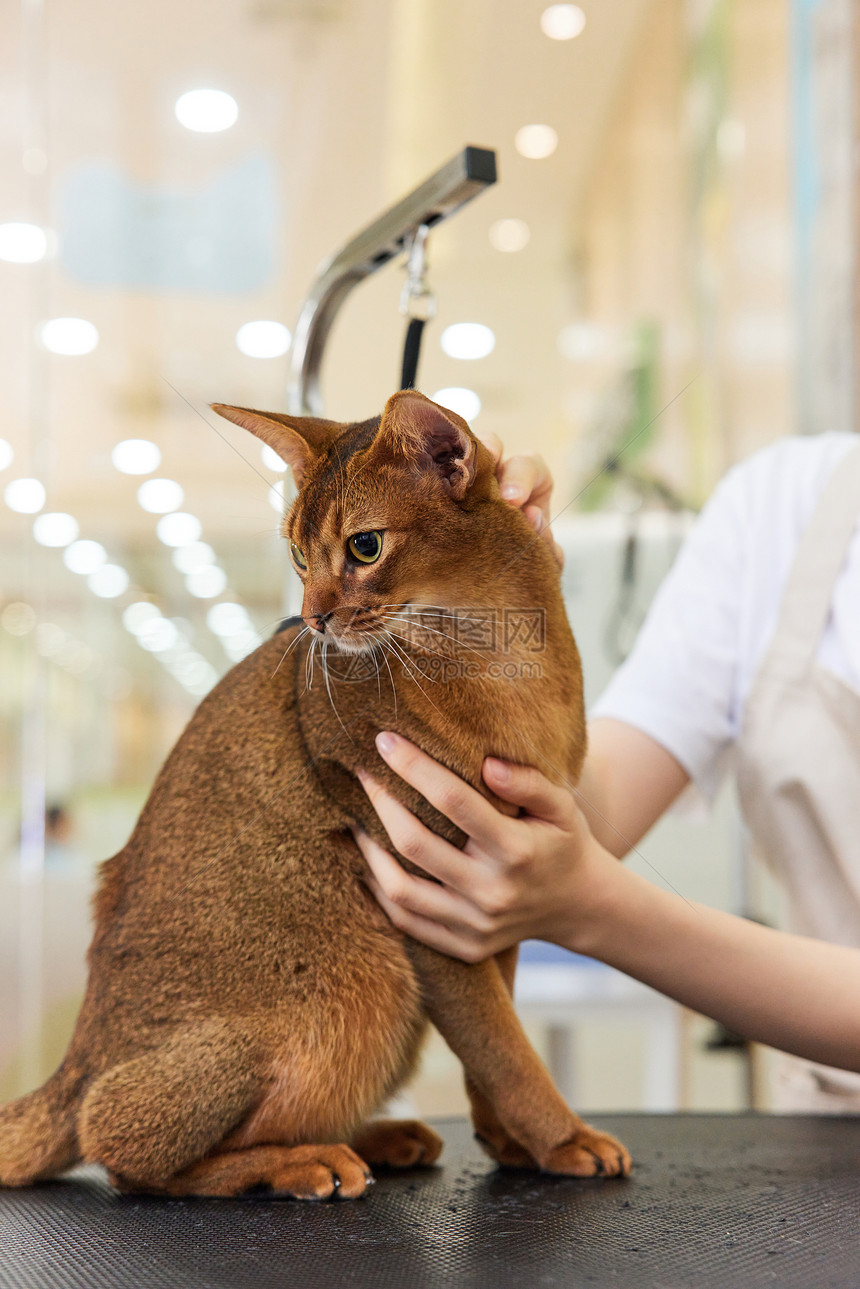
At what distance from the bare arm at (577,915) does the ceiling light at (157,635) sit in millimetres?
1755

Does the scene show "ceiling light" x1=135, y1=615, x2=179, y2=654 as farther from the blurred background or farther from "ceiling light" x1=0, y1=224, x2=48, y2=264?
"ceiling light" x1=0, y1=224, x2=48, y2=264

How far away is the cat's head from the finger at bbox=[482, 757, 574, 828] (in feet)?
0.41

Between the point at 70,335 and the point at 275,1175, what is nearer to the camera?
the point at 275,1175

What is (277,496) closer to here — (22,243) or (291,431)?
(291,431)

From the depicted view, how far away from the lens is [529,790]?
0.76 m

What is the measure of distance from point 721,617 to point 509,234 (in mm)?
2221

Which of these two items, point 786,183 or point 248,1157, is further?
point 786,183

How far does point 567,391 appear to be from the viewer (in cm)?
305

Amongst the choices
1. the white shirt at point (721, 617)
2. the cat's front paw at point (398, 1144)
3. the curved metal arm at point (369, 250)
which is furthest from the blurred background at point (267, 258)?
the cat's front paw at point (398, 1144)

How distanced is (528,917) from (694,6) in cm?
322

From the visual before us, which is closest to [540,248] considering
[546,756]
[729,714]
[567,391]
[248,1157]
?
[567,391]

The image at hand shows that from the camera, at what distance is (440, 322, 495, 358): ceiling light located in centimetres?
274

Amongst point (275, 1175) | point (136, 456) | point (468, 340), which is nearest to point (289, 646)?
point (275, 1175)

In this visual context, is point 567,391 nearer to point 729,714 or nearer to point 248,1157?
point 729,714
